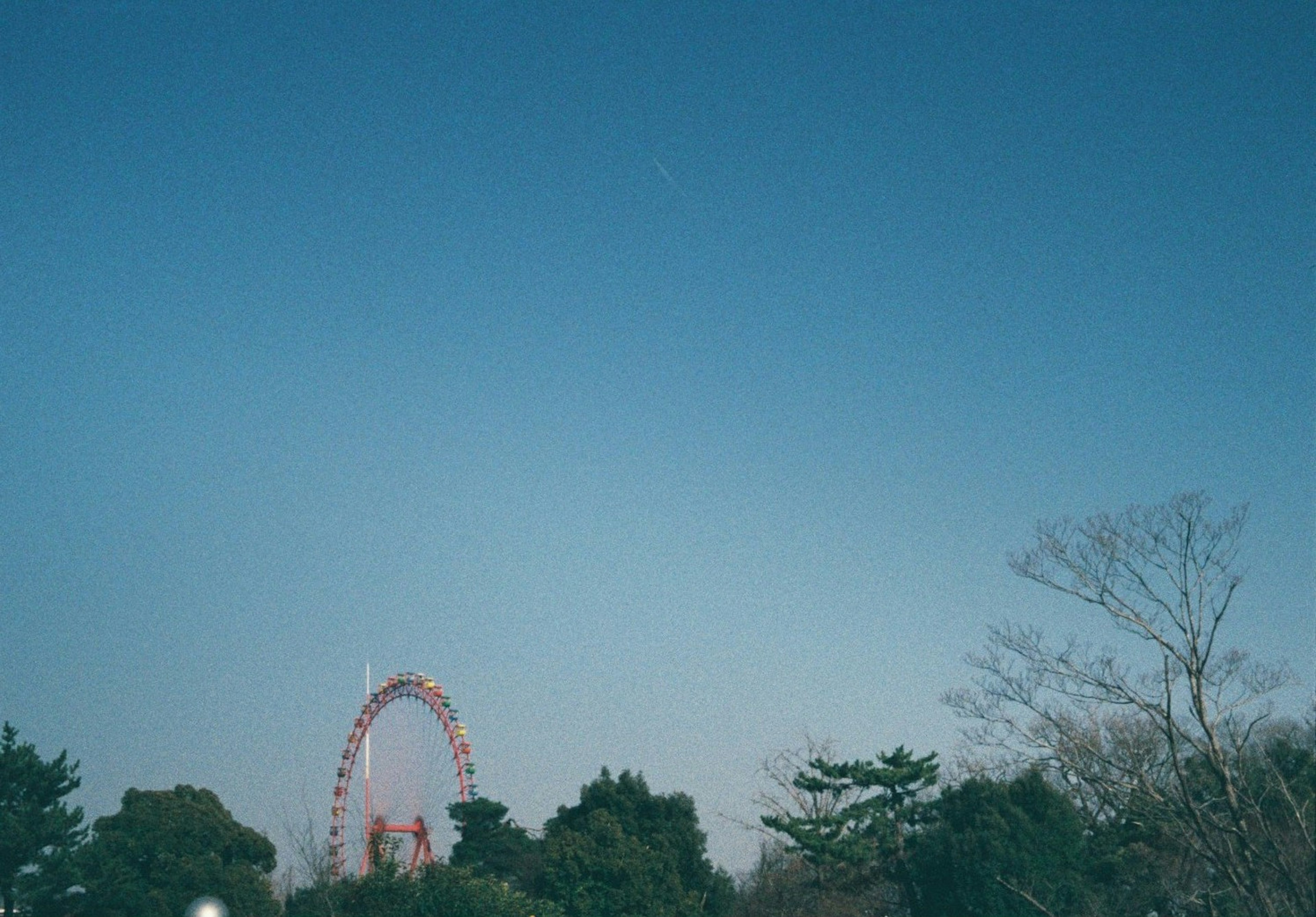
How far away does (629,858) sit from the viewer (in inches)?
972

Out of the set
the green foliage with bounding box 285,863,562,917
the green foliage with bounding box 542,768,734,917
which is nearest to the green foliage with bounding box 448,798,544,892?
the green foliage with bounding box 542,768,734,917

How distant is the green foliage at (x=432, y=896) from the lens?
61.5 feet

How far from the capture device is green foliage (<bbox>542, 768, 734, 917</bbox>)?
79.1 feet

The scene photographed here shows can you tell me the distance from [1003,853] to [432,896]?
38.1 feet

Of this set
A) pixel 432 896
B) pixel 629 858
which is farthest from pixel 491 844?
pixel 432 896

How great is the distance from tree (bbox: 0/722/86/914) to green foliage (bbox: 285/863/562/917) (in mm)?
12187

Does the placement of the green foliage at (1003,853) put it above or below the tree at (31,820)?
below

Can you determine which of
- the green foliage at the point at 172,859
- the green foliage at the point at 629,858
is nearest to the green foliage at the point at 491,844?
the green foliage at the point at 629,858

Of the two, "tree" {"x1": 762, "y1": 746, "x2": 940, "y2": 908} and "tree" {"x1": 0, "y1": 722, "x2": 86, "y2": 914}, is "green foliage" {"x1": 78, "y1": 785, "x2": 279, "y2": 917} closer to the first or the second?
"tree" {"x1": 0, "y1": 722, "x2": 86, "y2": 914}

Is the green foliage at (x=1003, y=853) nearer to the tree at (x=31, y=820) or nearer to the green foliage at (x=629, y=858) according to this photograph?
the green foliage at (x=629, y=858)

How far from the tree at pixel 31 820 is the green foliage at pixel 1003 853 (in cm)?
2127

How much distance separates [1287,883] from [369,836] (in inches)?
694

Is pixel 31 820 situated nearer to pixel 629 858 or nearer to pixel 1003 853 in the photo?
pixel 629 858

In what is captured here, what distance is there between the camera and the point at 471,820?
3284 centimetres
